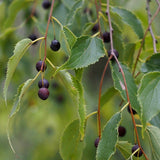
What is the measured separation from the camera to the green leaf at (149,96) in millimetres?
739

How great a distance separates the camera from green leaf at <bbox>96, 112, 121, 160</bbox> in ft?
2.52

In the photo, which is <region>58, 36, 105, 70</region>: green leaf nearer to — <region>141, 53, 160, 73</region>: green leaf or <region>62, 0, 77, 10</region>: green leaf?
<region>141, 53, 160, 73</region>: green leaf

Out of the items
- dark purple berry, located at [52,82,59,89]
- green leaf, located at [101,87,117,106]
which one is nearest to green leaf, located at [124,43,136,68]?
green leaf, located at [101,87,117,106]

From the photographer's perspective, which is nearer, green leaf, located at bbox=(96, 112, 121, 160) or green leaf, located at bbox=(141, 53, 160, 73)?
green leaf, located at bbox=(96, 112, 121, 160)

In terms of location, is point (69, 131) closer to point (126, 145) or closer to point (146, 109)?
point (126, 145)

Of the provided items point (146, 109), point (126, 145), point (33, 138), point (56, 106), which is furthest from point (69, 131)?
point (33, 138)

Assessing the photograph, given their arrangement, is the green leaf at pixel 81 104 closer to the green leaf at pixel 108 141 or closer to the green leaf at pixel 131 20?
the green leaf at pixel 108 141

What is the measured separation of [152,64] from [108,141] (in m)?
0.27

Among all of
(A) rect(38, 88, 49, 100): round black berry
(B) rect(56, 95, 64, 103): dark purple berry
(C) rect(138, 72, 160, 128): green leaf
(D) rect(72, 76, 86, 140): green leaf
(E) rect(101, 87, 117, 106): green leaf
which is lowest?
(B) rect(56, 95, 64, 103): dark purple berry

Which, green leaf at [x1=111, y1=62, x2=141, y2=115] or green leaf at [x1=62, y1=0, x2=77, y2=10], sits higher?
green leaf at [x1=62, y1=0, x2=77, y2=10]

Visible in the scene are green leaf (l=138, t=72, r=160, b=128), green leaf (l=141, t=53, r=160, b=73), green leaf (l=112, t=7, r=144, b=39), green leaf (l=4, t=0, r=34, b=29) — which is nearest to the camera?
green leaf (l=138, t=72, r=160, b=128)

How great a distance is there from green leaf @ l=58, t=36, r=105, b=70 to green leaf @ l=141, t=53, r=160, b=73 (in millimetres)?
154

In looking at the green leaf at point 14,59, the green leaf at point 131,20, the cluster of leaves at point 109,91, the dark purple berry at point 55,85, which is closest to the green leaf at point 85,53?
the cluster of leaves at point 109,91

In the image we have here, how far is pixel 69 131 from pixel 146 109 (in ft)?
0.91
